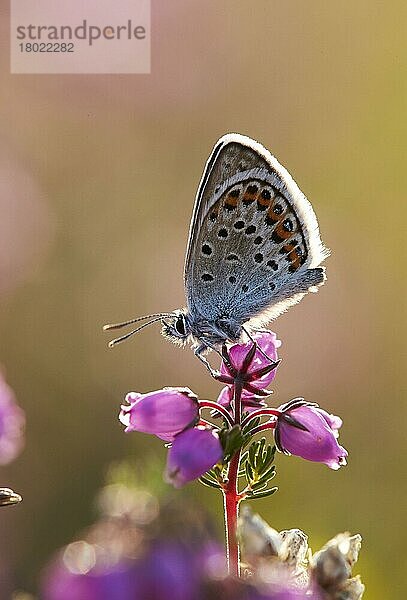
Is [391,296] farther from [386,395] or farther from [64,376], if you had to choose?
[64,376]

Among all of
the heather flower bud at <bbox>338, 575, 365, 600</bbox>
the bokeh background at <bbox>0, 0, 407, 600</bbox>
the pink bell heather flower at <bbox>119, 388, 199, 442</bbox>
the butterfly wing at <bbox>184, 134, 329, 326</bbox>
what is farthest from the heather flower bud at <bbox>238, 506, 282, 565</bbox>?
the bokeh background at <bbox>0, 0, 407, 600</bbox>

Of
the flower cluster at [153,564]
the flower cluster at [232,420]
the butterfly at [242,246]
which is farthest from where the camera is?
the butterfly at [242,246]

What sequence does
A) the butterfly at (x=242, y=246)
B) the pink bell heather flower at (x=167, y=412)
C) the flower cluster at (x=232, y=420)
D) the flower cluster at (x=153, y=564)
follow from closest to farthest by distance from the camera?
the flower cluster at (x=153, y=564)
the flower cluster at (x=232, y=420)
the pink bell heather flower at (x=167, y=412)
the butterfly at (x=242, y=246)

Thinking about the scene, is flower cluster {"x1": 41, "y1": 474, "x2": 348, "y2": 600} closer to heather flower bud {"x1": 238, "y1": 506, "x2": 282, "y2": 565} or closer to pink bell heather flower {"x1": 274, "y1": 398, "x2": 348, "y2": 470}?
heather flower bud {"x1": 238, "y1": 506, "x2": 282, "y2": 565}

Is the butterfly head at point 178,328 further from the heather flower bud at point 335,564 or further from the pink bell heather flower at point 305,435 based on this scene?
the heather flower bud at point 335,564

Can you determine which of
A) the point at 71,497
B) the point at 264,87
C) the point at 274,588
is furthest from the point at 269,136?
the point at 274,588

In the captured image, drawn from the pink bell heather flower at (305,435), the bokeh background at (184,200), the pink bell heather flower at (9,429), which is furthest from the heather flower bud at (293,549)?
the bokeh background at (184,200)

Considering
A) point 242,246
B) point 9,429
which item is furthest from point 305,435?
point 242,246
